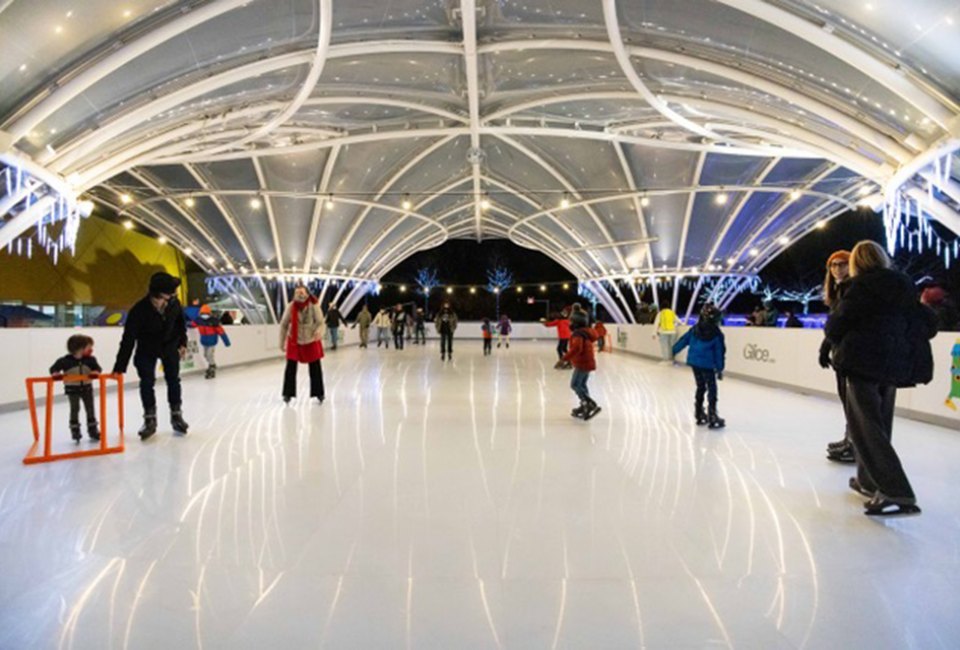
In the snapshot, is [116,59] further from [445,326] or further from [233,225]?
[233,225]

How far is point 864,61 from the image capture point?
9336 millimetres

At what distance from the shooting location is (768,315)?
61.2 ft

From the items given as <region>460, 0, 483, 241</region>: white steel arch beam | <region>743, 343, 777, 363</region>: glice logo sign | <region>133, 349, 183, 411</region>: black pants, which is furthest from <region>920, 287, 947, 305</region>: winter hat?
<region>460, 0, 483, 241</region>: white steel arch beam

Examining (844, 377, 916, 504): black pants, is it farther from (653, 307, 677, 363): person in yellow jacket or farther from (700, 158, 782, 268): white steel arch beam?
(700, 158, 782, 268): white steel arch beam

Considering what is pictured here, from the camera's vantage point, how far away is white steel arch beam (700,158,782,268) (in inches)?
930

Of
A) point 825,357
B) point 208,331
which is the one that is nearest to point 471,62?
point 208,331

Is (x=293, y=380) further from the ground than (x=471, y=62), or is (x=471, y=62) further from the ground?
(x=471, y=62)

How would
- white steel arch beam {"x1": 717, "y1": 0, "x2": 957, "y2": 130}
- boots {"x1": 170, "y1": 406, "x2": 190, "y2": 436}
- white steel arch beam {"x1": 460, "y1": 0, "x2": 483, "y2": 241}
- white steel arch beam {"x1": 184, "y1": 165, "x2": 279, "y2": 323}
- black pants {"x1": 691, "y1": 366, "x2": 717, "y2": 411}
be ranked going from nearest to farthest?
boots {"x1": 170, "y1": 406, "x2": 190, "y2": 436}, black pants {"x1": 691, "y1": 366, "x2": 717, "y2": 411}, white steel arch beam {"x1": 717, "y1": 0, "x2": 957, "y2": 130}, white steel arch beam {"x1": 460, "y1": 0, "x2": 483, "y2": 241}, white steel arch beam {"x1": 184, "y1": 165, "x2": 279, "y2": 323}

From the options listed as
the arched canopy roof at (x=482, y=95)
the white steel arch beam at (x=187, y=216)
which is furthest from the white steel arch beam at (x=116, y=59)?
the white steel arch beam at (x=187, y=216)

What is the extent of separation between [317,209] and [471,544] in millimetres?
27793

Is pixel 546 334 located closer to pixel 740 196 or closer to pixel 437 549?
pixel 740 196

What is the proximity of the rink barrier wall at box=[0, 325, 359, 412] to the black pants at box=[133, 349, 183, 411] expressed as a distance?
132 inches

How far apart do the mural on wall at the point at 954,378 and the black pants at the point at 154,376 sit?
8.95 metres

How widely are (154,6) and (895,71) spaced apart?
36.8 feet
